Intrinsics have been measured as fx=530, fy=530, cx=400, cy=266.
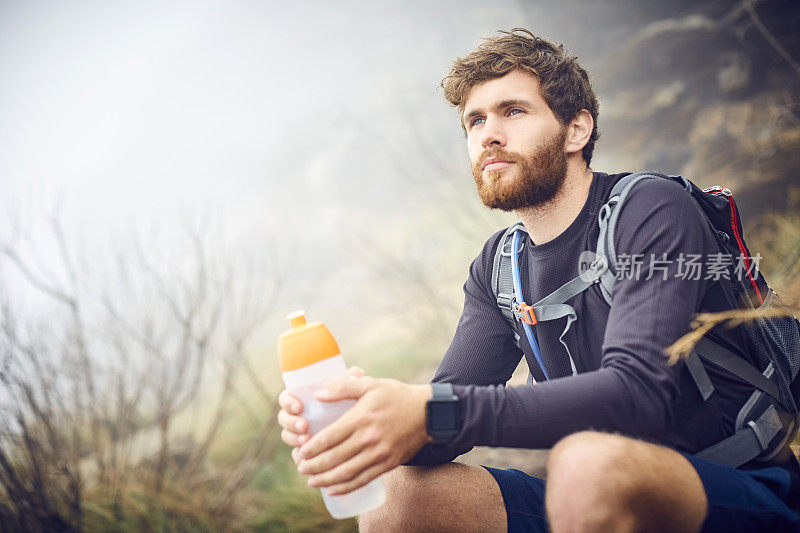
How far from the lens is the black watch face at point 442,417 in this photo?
1.31 m

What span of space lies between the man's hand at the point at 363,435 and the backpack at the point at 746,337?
25.2 inches

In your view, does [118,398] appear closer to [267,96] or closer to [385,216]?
[385,216]

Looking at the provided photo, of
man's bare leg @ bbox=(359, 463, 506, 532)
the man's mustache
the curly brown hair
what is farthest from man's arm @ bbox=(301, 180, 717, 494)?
the curly brown hair

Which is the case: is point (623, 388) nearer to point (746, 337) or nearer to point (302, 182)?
point (746, 337)

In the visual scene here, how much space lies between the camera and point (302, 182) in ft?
41.1

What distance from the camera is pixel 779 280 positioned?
3828mm

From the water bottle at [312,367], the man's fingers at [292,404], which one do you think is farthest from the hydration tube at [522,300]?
the man's fingers at [292,404]

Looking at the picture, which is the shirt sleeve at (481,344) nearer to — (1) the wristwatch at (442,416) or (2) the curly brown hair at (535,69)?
(1) the wristwatch at (442,416)

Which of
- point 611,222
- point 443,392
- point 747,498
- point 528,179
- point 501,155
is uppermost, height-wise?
point 501,155

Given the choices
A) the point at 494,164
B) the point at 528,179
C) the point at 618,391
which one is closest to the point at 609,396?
the point at 618,391

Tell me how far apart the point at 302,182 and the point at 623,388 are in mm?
11845

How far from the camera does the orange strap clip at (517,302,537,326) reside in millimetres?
1770

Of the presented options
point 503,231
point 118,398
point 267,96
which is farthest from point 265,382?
point 267,96

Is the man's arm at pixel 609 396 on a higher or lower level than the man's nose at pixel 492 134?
lower
